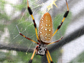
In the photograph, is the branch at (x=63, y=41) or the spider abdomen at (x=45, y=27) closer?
the spider abdomen at (x=45, y=27)

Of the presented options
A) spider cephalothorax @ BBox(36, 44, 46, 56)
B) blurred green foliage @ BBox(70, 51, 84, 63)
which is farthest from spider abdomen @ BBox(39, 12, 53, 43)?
blurred green foliage @ BBox(70, 51, 84, 63)

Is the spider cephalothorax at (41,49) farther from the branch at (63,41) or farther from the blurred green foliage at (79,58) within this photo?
the blurred green foliage at (79,58)

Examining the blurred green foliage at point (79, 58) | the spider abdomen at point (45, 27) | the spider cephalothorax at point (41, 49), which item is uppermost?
the spider abdomen at point (45, 27)

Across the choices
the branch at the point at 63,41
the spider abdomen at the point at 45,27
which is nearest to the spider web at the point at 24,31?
the branch at the point at 63,41

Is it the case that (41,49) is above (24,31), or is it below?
below

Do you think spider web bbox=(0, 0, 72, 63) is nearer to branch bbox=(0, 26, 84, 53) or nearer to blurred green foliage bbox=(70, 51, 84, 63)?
branch bbox=(0, 26, 84, 53)

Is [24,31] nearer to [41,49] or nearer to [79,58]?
[41,49]

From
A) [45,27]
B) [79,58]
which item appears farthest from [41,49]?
[79,58]

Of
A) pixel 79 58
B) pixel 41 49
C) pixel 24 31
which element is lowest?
pixel 79 58

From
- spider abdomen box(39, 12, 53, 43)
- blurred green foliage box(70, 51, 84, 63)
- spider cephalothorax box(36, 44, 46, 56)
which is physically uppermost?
spider abdomen box(39, 12, 53, 43)

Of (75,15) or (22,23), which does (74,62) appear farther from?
(22,23)

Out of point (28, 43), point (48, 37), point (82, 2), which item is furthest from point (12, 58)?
point (82, 2)
